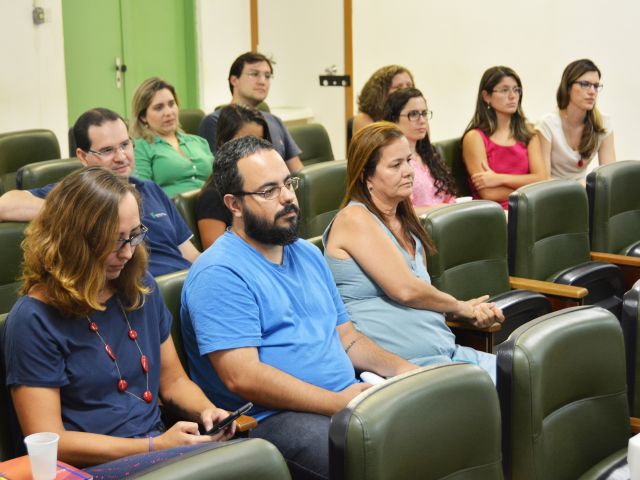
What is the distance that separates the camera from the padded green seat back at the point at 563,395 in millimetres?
1825

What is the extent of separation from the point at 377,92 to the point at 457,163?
669mm

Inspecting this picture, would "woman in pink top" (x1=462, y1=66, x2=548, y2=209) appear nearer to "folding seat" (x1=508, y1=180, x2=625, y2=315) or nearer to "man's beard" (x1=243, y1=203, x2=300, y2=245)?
"folding seat" (x1=508, y1=180, x2=625, y2=315)

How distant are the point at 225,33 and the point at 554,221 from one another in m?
4.49

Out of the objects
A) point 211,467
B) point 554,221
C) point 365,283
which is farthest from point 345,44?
point 211,467

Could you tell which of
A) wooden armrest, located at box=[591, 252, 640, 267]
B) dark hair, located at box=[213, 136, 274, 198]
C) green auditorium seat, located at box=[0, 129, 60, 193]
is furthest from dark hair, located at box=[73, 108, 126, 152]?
wooden armrest, located at box=[591, 252, 640, 267]

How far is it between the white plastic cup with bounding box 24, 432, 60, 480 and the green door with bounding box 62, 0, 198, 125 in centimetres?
511

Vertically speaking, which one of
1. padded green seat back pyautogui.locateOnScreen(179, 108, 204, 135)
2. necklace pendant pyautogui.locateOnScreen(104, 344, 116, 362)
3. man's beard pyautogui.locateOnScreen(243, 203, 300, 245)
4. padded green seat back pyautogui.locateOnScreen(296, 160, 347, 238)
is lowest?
necklace pendant pyautogui.locateOnScreen(104, 344, 116, 362)

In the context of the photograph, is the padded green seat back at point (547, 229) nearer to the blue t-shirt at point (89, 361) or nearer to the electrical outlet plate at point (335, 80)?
the blue t-shirt at point (89, 361)

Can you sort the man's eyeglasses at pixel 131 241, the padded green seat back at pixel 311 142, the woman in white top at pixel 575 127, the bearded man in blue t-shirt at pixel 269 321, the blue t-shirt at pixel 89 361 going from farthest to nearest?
the padded green seat back at pixel 311 142 → the woman in white top at pixel 575 127 → the bearded man in blue t-shirt at pixel 269 321 → the man's eyeglasses at pixel 131 241 → the blue t-shirt at pixel 89 361

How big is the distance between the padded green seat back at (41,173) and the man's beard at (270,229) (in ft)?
5.60

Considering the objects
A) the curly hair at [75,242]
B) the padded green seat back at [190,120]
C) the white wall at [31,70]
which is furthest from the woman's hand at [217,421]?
the white wall at [31,70]

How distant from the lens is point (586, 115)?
16.1 ft

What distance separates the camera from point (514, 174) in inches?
183

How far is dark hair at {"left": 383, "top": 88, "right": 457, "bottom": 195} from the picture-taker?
416 cm
